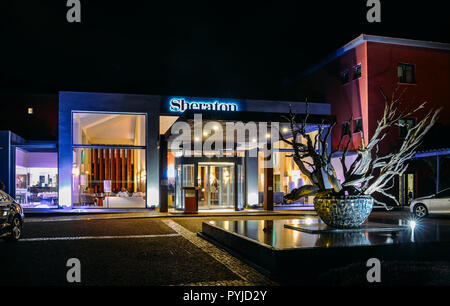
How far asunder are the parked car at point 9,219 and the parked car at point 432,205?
1458 centimetres

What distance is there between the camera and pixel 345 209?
10094 millimetres

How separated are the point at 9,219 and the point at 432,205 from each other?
15.6 meters

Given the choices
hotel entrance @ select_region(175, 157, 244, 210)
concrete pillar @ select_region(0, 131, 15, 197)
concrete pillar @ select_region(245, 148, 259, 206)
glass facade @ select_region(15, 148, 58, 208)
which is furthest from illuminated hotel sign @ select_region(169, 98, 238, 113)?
glass facade @ select_region(15, 148, 58, 208)

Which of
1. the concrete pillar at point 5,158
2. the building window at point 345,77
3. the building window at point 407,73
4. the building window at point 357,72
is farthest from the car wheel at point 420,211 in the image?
the concrete pillar at point 5,158

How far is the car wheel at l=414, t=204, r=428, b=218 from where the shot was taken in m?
18.3

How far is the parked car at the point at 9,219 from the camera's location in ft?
34.9

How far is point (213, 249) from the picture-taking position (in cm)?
1005

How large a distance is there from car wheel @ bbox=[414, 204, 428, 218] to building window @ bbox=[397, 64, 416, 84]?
33.3ft

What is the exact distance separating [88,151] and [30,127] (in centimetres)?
466

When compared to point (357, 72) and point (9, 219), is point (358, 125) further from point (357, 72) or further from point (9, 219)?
point (9, 219)

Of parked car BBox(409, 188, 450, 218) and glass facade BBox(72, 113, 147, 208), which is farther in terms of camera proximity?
Result: glass facade BBox(72, 113, 147, 208)

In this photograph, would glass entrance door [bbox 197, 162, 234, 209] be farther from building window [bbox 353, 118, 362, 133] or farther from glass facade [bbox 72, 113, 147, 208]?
building window [bbox 353, 118, 362, 133]
